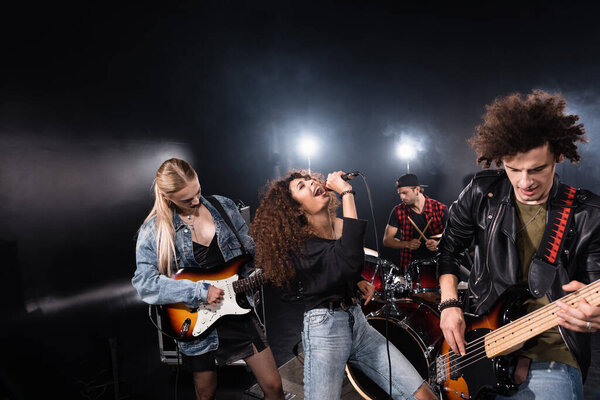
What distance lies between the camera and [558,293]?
160 centimetres

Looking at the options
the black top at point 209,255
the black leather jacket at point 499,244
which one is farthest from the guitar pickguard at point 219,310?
the black leather jacket at point 499,244

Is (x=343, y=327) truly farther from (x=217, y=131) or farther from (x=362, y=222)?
(x=217, y=131)

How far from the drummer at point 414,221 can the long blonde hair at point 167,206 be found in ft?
9.34

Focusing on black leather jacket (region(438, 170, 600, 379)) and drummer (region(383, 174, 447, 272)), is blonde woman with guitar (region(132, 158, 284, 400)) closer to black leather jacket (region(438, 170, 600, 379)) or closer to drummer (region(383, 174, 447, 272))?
black leather jacket (region(438, 170, 600, 379))

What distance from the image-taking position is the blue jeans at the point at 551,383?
5.16ft

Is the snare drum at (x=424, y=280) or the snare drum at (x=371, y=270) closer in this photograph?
the snare drum at (x=424, y=280)

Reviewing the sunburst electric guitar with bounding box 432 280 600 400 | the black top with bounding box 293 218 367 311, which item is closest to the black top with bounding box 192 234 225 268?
the black top with bounding box 293 218 367 311

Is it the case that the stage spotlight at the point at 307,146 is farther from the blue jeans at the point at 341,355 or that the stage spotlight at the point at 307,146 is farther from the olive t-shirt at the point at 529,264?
the olive t-shirt at the point at 529,264

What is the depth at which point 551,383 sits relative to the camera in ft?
5.23

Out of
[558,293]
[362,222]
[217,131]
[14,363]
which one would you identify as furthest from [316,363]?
[217,131]

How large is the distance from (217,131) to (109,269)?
8.97 feet

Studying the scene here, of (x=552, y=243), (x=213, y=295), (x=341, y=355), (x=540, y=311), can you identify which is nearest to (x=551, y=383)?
(x=540, y=311)

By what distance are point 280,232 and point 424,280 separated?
2.15 m

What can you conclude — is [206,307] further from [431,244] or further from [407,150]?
[407,150]
